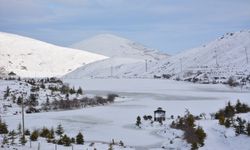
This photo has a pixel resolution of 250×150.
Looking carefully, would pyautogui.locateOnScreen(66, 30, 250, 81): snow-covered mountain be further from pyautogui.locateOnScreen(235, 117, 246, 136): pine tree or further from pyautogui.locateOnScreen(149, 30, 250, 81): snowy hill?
pyautogui.locateOnScreen(235, 117, 246, 136): pine tree

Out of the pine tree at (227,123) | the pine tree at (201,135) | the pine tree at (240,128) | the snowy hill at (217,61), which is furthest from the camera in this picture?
the snowy hill at (217,61)

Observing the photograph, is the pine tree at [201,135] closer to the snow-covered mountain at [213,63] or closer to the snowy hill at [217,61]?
the snow-covered mountain at [213,63]

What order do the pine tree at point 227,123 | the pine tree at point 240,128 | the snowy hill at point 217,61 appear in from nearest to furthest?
the pine tree at point 240,128
the pine tree at point 227,123
the snowy hill at point 217,61

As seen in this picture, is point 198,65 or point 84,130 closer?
point 84,130

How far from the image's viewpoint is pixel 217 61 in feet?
529

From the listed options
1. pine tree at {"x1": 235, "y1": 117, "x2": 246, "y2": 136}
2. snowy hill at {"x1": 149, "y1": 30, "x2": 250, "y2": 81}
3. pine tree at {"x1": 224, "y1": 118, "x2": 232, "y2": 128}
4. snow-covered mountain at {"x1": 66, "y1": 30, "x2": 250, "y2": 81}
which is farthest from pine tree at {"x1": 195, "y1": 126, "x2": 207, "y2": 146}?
snowy hill at {"x1": 149, "y1": 30, "x2": 250, "y2": 81}

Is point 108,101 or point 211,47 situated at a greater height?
point 211,47

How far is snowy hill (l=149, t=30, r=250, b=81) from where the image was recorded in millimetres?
139375

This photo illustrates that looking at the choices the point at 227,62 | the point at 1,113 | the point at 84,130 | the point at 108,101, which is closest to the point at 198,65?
the point at 227,62

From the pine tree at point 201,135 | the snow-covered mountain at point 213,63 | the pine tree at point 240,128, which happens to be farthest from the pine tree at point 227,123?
the snow-covered mountain at point 213,63

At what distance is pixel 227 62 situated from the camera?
154250mm

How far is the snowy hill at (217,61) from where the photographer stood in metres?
139

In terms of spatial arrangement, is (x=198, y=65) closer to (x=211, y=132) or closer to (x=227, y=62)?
(x=227, y=62)

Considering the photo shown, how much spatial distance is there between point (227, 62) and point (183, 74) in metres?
16.0
